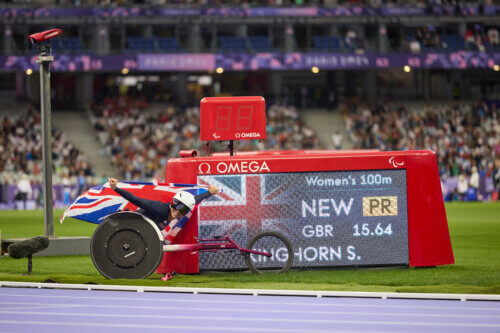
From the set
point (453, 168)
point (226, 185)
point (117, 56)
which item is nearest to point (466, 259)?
point (226, 185)

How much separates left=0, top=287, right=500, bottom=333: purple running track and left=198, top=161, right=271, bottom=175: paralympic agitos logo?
94.5 inches

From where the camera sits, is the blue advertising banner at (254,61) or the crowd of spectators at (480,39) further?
the crowd of spectators at (480,39)

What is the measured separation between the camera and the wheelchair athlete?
1109cm

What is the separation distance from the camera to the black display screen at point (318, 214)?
38.7 ft

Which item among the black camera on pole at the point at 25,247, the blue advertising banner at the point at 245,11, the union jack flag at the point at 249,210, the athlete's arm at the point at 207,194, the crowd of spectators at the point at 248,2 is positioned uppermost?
the crowd of spectators at the point at 248,2

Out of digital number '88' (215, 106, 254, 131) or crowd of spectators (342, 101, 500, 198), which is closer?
digital number '88' (215, 106, 254, 131)

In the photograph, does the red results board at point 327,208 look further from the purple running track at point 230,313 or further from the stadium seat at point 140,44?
the stadium seat at point 140,44

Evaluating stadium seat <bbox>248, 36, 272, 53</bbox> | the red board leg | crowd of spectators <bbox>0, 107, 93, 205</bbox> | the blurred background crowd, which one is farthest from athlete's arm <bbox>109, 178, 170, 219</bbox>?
stadium seat <bbox>248, 36, 272, 53</bbox>

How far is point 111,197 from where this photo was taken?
1145 centimetres

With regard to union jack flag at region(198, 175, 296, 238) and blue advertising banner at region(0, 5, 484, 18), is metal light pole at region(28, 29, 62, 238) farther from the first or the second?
blue advertising banner at region(0, 5, 484, 18)

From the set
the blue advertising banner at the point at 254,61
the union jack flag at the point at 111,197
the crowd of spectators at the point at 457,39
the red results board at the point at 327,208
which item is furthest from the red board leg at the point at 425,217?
the crowd of spectators at the point at 457,39

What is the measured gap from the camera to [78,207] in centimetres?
1130

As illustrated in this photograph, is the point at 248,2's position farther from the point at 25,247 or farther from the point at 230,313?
the point at 230,313

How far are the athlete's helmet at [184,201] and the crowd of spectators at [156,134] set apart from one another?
27.9m
